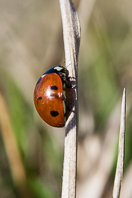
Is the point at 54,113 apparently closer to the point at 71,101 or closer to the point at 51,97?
the point at 51,97

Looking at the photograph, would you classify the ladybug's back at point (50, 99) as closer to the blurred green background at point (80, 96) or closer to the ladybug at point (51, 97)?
the ladybug at point (51, 97)

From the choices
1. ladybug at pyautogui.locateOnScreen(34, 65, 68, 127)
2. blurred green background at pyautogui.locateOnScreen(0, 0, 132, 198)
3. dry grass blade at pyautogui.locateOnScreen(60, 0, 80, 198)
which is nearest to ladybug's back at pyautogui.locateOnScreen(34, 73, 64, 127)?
ladybug at pyautogui.locateOnScreen(34, 65, 68, 127)

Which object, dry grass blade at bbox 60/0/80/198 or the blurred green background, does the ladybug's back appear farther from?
the blurred green background

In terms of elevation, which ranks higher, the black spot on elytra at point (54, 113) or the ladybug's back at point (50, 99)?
the ladybug's back at point (50, 99)

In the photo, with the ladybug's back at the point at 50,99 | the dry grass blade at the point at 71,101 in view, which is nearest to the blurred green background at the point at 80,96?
the ladybug's back at the point at 50,99

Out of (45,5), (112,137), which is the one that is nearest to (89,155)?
(112,137)

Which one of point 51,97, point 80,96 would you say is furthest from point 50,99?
point 80,96

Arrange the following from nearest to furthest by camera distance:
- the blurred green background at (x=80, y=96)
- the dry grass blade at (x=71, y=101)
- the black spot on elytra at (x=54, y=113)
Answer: the dry grass blade at (x=71, y=101)
the black spot on elytra at (x=54, y=113)
the blurred green background at (x=80, y=96)
